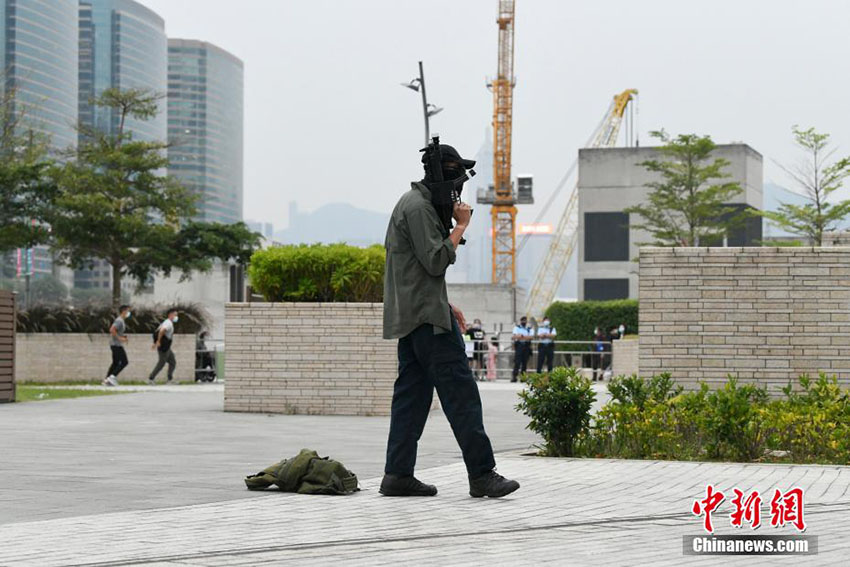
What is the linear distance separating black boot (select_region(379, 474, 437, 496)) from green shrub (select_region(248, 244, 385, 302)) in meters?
8.67

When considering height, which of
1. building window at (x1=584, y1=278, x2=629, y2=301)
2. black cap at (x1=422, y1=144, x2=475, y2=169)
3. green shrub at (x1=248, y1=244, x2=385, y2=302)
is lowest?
green shrub at (x1=248, y1=244, x2=385, y2=302)

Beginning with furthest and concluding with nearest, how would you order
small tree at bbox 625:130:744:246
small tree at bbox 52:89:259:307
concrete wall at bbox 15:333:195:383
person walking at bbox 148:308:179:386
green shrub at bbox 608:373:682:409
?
small tree at bbox 625:130:744:246, small tree at bbox 52:89:259:307, concrete wall at bbox 15:333:195:383, person walking at bbox 148:308:179:386, green shrub at bbox 608:373:682:409

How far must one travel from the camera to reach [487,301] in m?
64.2

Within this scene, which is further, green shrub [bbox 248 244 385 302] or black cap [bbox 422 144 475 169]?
green shrub [bbox 248 244 385 302]

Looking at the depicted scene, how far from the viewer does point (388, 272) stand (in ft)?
24.8

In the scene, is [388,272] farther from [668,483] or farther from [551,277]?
[551,277]

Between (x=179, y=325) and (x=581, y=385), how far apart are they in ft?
66.9

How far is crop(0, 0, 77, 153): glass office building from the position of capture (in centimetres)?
17300

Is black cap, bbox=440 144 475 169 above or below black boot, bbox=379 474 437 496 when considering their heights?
above

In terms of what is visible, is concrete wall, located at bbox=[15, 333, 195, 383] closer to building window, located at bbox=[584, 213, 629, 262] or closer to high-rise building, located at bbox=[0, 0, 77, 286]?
building window, located at bbox=[584, 213, 629, 262]

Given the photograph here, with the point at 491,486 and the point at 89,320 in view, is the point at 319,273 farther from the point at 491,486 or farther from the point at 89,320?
the point at 89,320

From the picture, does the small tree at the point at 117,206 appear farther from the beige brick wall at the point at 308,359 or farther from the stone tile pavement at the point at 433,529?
the stone tile pavement at the point at 433,529

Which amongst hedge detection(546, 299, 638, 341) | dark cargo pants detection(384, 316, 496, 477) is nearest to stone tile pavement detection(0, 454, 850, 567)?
dark cargo pants detection(384, 316, 496, 477)

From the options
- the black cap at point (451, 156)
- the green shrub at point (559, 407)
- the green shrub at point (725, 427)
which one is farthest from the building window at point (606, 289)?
the black cap at point (451, 156)
